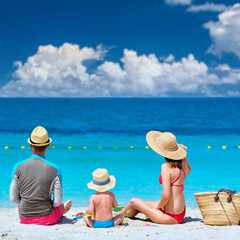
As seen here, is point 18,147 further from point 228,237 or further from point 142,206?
point 228,237

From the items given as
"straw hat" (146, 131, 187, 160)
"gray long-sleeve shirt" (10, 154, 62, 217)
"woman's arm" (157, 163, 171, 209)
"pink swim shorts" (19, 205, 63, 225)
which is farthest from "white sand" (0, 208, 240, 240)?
"straw hat" (146, 131, 187, 160)

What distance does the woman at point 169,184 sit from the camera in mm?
4205

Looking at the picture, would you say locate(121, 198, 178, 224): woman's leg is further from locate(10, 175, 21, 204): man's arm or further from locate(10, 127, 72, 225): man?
locate(10, 175, 21, 204): man's arm

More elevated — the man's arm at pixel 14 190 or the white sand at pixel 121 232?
the man's arm at pixel 14 190

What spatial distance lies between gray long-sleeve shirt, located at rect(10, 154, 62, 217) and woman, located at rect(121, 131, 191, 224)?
1.14m

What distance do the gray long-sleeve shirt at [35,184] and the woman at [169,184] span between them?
1143mm

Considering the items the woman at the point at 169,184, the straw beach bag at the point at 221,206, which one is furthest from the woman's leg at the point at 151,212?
the straw beach bag at the point at 221,206

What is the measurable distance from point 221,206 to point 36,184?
2183 millimetres

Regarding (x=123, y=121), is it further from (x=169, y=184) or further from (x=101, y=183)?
(x=101, y=183)

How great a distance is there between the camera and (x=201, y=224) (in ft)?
14.3

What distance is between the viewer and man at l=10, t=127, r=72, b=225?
155 inches

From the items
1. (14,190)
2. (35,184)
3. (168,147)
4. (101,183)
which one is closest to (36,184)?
(35,184)

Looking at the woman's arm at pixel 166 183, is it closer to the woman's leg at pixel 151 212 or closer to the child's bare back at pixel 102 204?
the woman's leg at pixel 151 212

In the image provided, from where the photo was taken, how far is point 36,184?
3.95m
